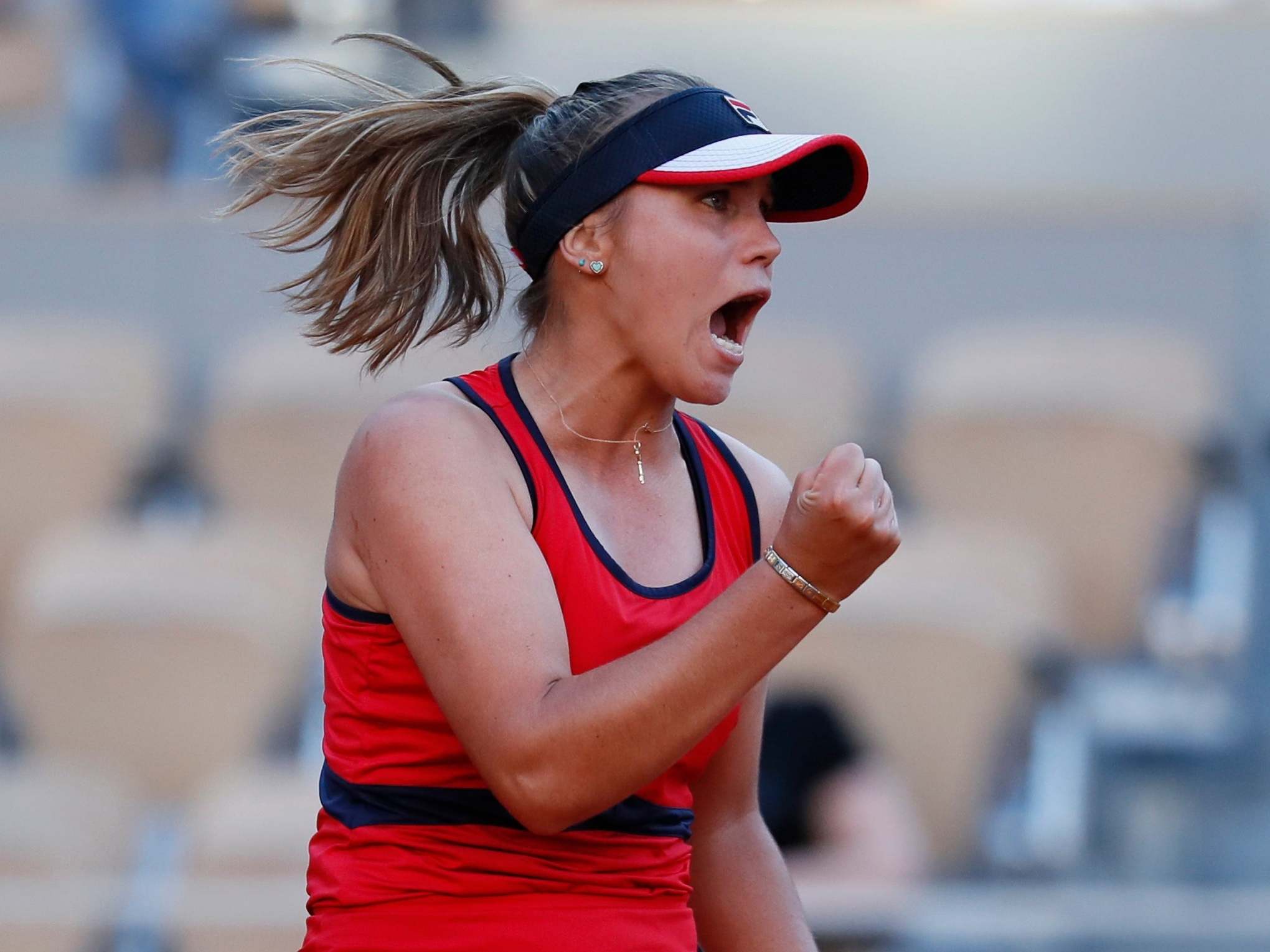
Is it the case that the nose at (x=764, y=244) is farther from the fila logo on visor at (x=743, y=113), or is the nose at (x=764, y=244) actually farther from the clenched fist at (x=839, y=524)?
the clenched fist at (x=839, y=524)

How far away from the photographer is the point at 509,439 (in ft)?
4.92

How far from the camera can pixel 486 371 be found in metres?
1.60

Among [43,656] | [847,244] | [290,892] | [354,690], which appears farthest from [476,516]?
[847,244]

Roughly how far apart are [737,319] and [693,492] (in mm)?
183

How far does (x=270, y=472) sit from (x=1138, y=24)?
103 inches

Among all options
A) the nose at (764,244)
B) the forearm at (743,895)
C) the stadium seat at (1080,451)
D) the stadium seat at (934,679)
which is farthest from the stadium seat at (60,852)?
the stadium seat at (1080,451)

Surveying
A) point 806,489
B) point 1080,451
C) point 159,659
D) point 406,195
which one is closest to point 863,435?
point 1080,451

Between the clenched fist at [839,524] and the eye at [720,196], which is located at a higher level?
the eye at [720,196]

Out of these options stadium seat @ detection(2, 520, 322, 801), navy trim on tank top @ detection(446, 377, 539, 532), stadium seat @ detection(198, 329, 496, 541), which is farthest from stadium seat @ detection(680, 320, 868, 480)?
navy trim on tank top @ detection(446, 377, 539, 532)

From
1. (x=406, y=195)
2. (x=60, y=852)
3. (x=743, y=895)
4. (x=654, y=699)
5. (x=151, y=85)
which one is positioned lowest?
(x=60, y=852)

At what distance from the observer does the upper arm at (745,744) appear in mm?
1689

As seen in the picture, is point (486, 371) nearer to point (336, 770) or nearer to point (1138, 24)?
point (336, 770)

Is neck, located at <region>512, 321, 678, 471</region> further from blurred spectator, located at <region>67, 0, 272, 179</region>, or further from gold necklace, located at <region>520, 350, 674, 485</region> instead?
blurred spectator, located at <region>67, 0, 272, 179</region>

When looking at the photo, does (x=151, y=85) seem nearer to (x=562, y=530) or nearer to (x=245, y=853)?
(x=245, y=853)
